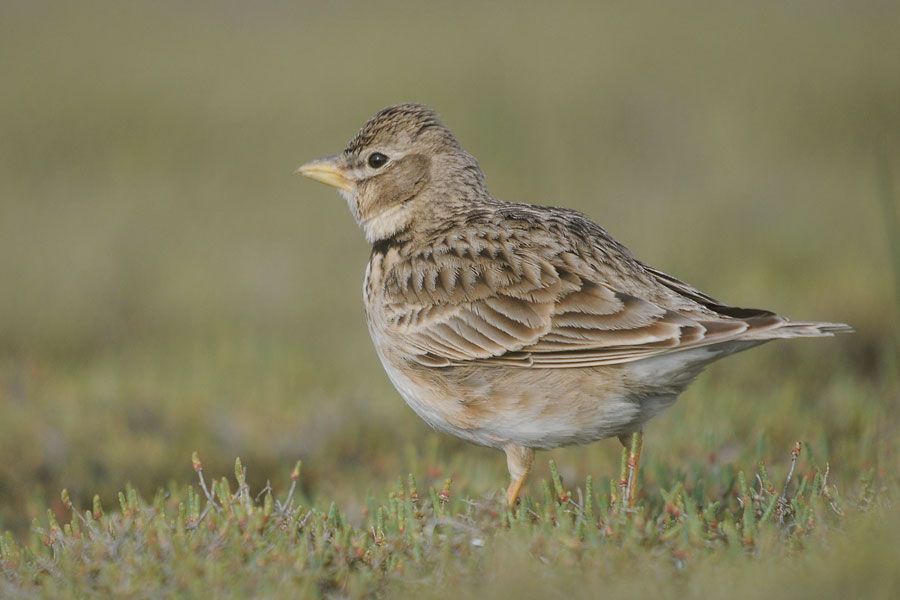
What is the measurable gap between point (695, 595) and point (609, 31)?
57.0 feet

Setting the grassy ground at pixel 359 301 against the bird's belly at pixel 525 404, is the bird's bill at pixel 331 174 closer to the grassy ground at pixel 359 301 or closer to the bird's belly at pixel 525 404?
the bird's belly at pixel 525 404

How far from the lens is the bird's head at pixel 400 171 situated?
581cm

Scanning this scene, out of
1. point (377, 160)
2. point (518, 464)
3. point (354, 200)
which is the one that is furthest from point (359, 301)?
point (518, 464)

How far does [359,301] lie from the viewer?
10352 millimetres

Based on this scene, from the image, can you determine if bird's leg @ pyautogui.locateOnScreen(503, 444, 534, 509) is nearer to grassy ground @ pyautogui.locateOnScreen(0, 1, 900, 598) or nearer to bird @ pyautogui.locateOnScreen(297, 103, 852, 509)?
bird @ pyautogui.locateOnScreen(297, 103, 852, 509)

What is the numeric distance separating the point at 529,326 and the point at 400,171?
1.43m

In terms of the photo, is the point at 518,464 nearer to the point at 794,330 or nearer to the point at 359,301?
the point at 794,330

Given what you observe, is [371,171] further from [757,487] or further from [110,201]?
[110,201]

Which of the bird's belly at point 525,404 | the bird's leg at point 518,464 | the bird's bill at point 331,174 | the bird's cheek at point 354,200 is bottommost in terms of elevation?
the bird's leg at point 518,464

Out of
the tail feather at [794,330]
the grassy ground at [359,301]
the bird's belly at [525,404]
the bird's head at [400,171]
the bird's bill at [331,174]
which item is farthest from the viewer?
the bird's bill at [331,174]

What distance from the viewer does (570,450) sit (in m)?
6.54

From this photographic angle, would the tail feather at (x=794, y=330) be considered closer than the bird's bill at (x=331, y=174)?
Yes

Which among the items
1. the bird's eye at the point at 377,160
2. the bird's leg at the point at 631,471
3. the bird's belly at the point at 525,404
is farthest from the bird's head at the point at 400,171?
the bird's leg at the point at 631,471

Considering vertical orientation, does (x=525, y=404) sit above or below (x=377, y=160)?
below
